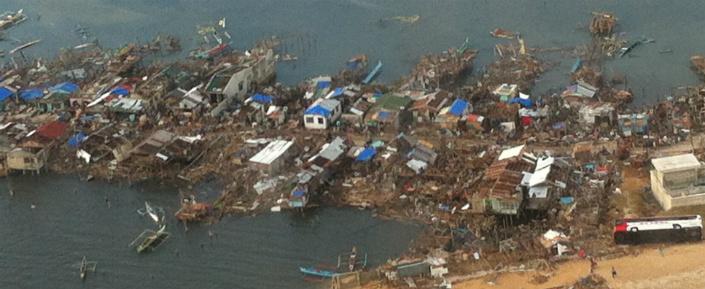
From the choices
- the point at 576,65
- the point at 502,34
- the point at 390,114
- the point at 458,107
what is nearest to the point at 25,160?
the point at 390,114

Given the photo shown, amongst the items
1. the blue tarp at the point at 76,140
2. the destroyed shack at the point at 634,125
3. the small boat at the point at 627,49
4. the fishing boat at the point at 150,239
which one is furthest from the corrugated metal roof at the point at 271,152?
the small boat at the point at 627,49

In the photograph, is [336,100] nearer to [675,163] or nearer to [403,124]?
[403,124]

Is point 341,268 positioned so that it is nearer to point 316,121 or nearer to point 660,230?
point 660,230

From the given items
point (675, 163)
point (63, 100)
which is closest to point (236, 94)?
point (63, 100)

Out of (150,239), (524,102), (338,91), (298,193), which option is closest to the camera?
(150,239)

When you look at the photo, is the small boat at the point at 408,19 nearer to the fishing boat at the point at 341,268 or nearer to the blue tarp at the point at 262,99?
the blue tarp at the point at 262,99

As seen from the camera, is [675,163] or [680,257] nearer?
[680,257]

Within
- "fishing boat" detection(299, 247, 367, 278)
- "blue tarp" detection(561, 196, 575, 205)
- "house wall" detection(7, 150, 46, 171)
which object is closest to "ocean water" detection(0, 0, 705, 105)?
"blue tarp" detection(561, 196, 575, 205)
